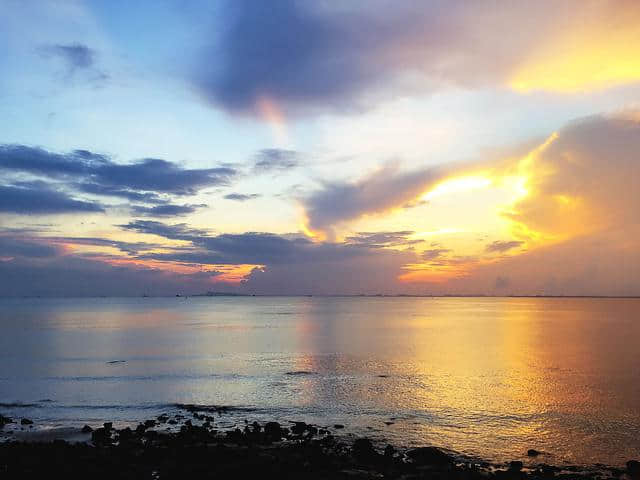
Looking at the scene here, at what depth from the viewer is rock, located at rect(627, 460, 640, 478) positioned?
2417cm

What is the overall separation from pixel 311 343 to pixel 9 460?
219 feet

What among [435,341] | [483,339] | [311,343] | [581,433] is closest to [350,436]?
[581,433]

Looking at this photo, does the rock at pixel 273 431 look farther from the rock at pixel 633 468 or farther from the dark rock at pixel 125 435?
the rock at pixel 633 468

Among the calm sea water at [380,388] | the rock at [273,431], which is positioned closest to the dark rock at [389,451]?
the calm sea water at [380,388]

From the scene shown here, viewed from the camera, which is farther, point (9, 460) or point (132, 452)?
point (132, 452)

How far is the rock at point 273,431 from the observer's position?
29.0 metres

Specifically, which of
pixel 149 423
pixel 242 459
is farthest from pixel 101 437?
pixel 242 459

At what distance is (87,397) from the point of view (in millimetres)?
43156

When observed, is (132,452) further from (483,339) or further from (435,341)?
(483,339)

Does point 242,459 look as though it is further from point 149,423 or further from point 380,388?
point 380,388

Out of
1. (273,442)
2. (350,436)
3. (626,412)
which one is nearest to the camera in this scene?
(273,442)

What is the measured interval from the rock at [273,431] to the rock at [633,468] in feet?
60.3

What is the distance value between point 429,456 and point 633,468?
33.0ft

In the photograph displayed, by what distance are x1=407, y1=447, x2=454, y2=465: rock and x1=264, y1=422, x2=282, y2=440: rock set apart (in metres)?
7.76
